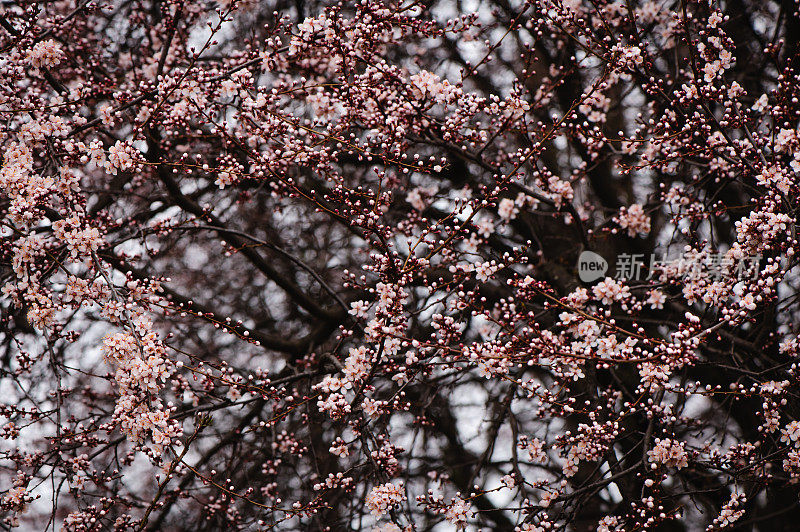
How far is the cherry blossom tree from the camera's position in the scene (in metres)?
3.44

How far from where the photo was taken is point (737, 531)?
5008 millimetres

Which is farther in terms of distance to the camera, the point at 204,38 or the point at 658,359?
the point at 204,38

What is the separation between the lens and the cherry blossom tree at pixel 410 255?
11.3 ft

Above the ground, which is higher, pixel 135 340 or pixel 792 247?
pixel 135 340

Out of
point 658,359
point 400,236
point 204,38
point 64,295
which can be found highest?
point 204,38

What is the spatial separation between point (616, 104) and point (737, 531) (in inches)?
155

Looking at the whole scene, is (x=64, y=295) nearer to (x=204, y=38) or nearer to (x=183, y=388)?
(x=183, y=388)

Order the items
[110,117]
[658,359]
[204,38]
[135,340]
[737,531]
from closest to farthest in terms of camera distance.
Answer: [658,359] → [135,340] → [110,117] → [737,531] → [204,38]

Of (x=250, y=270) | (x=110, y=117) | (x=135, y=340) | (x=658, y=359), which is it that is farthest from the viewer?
(x=250, y=270)

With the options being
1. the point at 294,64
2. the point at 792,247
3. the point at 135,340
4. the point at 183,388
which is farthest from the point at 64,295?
the point at 792,247

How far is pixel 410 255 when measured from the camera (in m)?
3.18

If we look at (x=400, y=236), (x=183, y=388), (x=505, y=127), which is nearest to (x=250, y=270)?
(x=400, y=236)

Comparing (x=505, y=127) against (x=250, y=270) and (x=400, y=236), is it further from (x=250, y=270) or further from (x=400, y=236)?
(x=250, y=270)

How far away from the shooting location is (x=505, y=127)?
4.02 m
